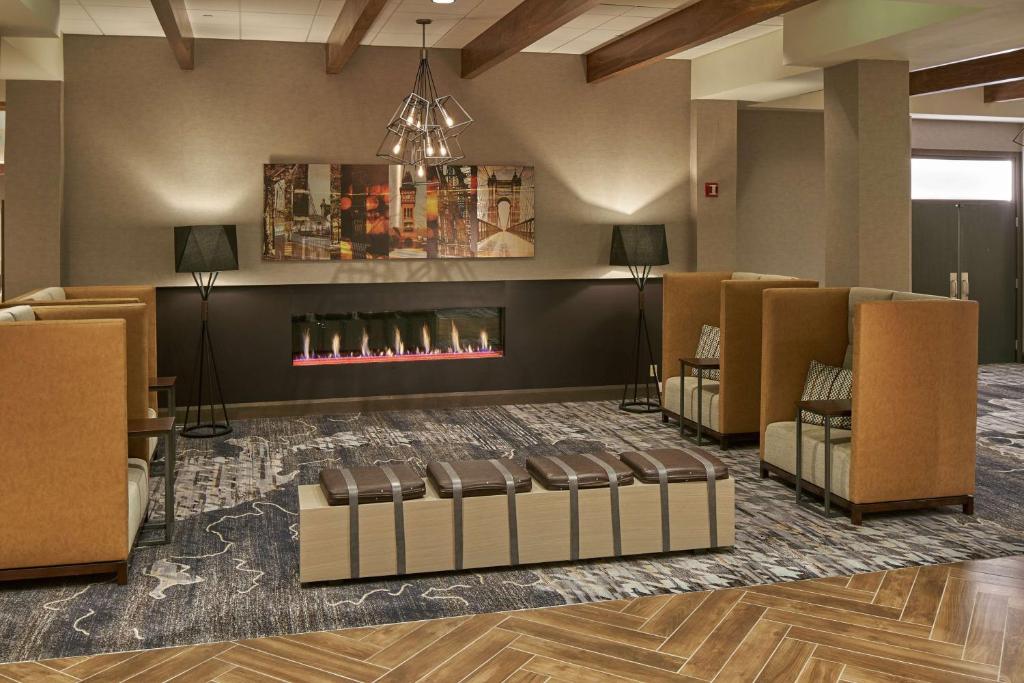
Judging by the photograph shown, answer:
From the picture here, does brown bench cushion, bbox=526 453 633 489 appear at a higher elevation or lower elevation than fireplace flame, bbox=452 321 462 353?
lower

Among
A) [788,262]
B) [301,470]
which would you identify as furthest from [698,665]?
[788,262]

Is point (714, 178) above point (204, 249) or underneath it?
above

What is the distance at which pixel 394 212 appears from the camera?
912 cm

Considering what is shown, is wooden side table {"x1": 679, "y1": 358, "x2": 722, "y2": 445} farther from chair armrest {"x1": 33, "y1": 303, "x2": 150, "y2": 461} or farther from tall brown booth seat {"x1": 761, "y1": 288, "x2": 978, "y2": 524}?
chair armrest {"x1": 33, "y1": 303, "x2": 150, "y2": 461}

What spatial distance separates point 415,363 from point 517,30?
10.8 feet

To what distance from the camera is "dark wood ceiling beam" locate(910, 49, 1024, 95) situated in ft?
29.6

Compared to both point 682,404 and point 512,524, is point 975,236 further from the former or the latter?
point 512,524

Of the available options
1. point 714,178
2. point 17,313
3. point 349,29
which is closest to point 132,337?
point 17,313

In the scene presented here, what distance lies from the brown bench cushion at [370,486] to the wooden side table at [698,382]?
10.8 feet

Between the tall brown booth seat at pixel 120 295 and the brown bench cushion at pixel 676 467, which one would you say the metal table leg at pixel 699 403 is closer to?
the brown bench cushion at pixel 676 467

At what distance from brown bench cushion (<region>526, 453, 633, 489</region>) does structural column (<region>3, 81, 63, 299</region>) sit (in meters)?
5.07

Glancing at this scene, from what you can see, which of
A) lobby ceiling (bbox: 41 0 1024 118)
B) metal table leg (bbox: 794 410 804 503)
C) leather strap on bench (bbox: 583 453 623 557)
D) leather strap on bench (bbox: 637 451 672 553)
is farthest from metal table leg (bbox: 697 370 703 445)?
leather strap on bench (bbox: 583 453 623 557)

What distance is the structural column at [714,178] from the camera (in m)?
9.75

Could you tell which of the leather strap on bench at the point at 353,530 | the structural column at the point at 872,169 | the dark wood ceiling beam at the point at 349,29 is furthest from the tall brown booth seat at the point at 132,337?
the structural column at the point at 872,169
